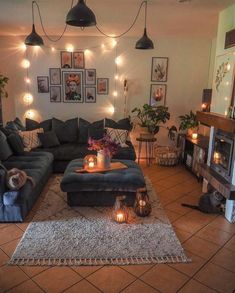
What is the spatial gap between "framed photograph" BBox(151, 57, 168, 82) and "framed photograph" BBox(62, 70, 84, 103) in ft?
5.22

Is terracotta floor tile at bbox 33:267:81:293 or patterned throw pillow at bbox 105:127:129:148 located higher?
patterned throw pillow at bbox 105:127:129:148

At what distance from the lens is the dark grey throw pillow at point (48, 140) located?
4.75 meters

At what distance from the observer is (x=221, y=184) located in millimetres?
3082

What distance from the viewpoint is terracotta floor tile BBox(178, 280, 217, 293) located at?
1.97 m

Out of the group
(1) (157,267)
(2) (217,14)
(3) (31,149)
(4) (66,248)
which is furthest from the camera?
(3) (31,149)

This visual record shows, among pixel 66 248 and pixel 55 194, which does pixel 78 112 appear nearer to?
pixel 55 194

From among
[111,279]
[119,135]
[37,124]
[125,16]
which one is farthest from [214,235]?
[37,124]

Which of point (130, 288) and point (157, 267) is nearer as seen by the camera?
point (130, 288)

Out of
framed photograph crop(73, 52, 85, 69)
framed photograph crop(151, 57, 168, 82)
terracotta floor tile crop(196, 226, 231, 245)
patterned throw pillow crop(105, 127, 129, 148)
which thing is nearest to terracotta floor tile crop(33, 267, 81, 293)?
terracotta floor tile crop(196, 226, 231, 245)

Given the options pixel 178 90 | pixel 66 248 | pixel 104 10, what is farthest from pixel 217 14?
pixel 66 248

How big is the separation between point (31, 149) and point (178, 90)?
3382mm

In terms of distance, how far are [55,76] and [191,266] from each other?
4.55 meters

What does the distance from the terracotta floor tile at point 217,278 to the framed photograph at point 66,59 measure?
15.1 ft

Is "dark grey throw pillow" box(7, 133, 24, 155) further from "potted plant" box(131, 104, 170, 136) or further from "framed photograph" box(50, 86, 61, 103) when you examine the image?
"potted plant" box(131, 104, 170, 136)
